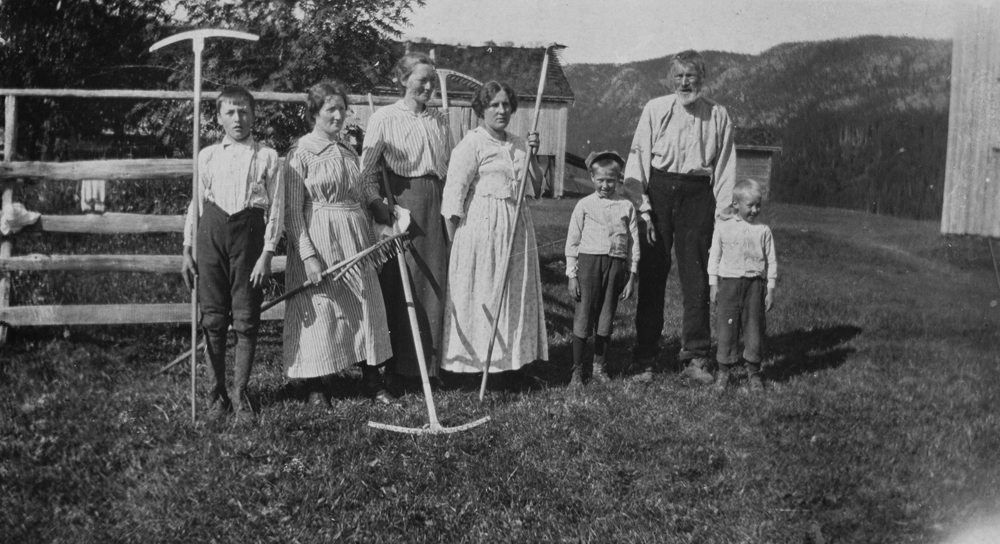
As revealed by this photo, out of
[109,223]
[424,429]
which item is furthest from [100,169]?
[424,429]

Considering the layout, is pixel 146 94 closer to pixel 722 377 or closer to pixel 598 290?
pixel 598 290

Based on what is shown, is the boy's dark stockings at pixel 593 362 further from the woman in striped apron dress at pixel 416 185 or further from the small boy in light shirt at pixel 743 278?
the woman in striped apron dress at pixel 416 185

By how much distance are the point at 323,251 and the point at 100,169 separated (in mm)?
2277

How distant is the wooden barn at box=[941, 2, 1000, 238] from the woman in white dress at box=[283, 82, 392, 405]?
10.9ft

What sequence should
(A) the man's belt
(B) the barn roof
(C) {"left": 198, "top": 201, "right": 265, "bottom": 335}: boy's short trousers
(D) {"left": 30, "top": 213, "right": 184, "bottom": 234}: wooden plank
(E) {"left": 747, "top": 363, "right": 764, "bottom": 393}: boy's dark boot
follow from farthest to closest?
→ (B) the barn roof
(D) {"left": 30, "top": 213, "right": 184, "bottom": 234}: wooden plank
(A) the man's belt
(E) {"left": 747, "top": 363, "right": 764, "bottom": 393}: boy's dark boot
(C) {"left": 198, "top": 201, "right": 265, "bottom": 335}: boy's short trousers

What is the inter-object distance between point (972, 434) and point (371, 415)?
3.23 m

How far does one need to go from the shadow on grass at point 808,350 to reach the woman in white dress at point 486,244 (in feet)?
6.47

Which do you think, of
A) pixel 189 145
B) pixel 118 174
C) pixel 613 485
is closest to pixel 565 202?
pixel 189 145

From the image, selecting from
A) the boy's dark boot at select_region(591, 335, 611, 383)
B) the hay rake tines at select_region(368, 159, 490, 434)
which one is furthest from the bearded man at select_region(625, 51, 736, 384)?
the hay rake tines at select_region(368, 159, 490, 434)

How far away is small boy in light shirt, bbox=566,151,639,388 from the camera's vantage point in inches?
234

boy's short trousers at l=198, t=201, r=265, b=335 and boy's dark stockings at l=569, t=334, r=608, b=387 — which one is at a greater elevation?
boy's short trousers at l=198, t=201, r=265, b=335

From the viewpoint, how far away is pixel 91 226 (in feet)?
21.1

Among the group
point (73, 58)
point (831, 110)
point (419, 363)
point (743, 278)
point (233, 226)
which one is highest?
point (73, 58)

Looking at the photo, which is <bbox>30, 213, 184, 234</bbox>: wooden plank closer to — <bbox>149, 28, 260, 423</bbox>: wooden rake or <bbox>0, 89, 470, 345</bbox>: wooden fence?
<bbox>0, 89, 470, 345</bbox>: wooden fence
